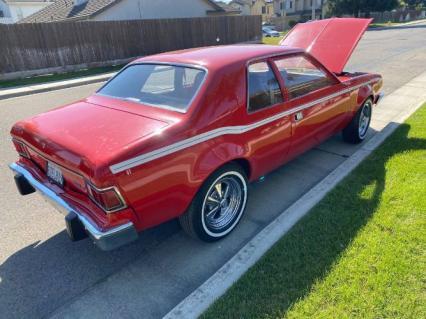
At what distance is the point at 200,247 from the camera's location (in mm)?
3139

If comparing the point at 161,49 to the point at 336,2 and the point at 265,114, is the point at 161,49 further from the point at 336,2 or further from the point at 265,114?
the point at 336,2

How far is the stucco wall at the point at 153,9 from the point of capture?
2127 centimetres

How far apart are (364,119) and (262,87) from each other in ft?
9.02

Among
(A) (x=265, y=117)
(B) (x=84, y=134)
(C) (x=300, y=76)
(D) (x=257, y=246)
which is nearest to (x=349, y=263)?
(D) (x=257, y=246)

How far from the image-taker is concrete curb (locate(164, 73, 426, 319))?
2445mm

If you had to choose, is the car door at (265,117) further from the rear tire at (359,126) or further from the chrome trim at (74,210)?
the rear tire at (359,126)

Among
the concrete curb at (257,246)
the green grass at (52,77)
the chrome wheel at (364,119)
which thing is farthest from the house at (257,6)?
the concrete curb at (257,246)

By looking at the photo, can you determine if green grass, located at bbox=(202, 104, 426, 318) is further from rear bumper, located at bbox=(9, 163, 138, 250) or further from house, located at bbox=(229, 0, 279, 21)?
house, located at bbox=(229, 0, 279, 21)

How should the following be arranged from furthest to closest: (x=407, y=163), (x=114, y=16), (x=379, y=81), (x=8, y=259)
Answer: (x=114, y=16) < (x=379, y=81) < (x=407, y=163) < (x=8, y=259)

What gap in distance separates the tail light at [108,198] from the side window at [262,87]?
4.90ft

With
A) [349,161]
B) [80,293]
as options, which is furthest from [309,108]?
[80,293]

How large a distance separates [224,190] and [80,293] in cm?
153

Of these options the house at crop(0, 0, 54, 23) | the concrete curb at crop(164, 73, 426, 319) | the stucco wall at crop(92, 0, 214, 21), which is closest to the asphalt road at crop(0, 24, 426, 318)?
the concrete curb at crop(164, 73, 426, 319)

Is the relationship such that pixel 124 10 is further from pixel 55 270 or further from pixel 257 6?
pixel 257 6
